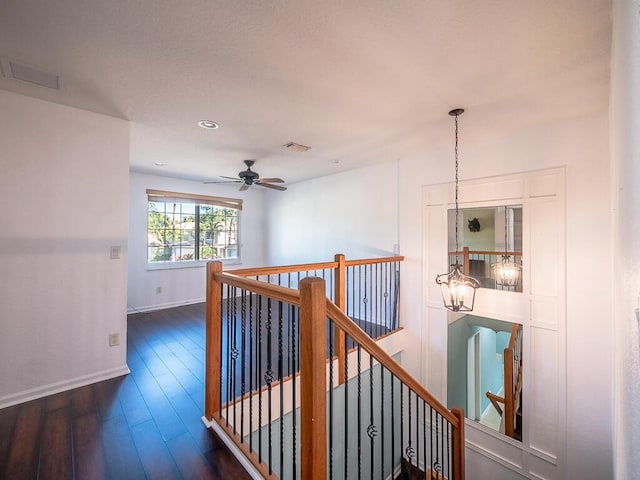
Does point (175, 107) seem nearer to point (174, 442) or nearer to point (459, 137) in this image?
point (174, 442)

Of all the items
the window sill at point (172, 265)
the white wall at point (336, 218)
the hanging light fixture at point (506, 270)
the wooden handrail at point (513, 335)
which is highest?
the white wall at point (336, 218)

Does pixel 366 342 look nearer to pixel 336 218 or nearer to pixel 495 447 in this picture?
pixel 495 447

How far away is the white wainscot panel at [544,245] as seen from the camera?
2.84 meters

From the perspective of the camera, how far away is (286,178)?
214 inches

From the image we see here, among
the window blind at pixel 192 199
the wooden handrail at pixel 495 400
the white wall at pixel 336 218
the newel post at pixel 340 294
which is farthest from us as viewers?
the window blind at pixel 192 199

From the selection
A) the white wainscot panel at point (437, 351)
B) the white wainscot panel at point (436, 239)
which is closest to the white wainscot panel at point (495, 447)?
the white wainscot panel at point (437, 351)

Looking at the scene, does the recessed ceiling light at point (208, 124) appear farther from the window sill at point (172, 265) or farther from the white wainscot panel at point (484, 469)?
the white wainscot panel at point (484, 469)

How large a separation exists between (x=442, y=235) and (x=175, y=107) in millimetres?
3371

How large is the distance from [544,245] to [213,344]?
3.36 m

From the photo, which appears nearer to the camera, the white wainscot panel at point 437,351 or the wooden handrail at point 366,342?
the wooden handrail at point 366,342

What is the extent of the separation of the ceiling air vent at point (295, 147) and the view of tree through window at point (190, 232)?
3006 millimetres

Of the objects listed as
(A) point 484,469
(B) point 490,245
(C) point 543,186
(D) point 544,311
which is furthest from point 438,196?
(A) point 484,469

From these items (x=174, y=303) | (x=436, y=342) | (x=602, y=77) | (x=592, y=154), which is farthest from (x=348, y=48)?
(x=174, y=303)

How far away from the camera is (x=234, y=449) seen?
169cm
